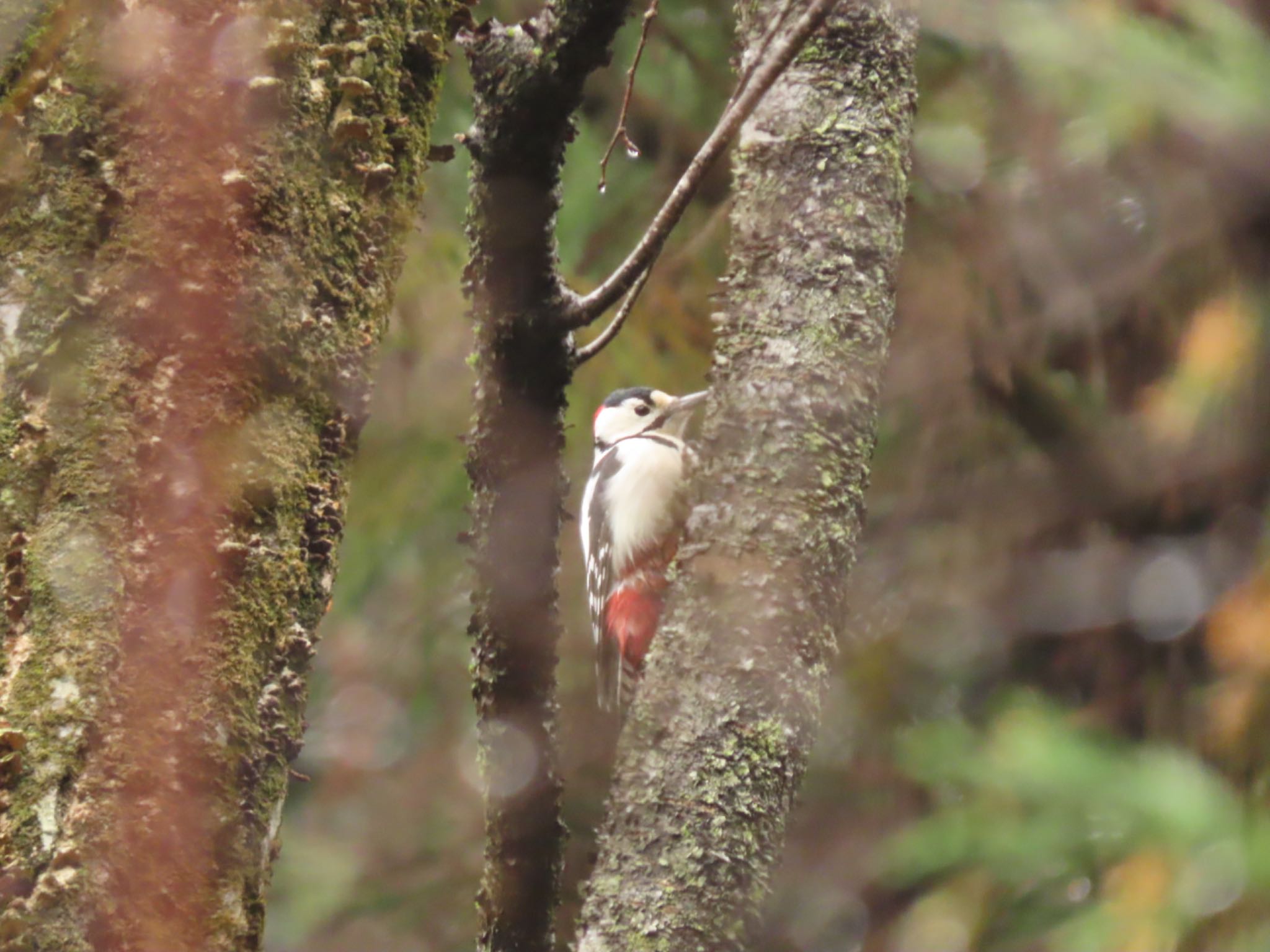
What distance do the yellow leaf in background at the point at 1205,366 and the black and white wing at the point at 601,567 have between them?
146 cm

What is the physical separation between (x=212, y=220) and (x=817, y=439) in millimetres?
1031

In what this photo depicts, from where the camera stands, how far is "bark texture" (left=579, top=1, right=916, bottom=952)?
1.75m

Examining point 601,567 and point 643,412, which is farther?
point 643,412

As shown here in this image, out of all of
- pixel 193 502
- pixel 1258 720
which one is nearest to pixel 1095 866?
pixel 1258 720

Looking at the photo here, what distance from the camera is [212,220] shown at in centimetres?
126

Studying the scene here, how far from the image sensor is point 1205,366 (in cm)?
282

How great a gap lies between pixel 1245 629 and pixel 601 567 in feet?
5.67

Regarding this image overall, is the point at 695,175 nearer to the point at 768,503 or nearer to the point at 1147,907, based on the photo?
the point at 768,503

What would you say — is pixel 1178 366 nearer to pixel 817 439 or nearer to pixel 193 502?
pixel 817 439

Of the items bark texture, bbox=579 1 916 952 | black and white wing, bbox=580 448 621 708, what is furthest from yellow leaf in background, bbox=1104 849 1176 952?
black and white wing, bbox=580 448 621 708

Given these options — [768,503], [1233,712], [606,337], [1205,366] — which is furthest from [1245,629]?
[606,337]

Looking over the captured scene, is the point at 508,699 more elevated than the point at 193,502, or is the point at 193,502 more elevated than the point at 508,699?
the point at 193,502

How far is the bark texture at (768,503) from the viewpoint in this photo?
5.76 feet

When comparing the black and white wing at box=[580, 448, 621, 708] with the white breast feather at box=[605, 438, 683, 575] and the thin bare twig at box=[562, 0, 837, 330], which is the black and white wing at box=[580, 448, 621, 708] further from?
the thin bare twig at box=[562, 0, 837, 330]
